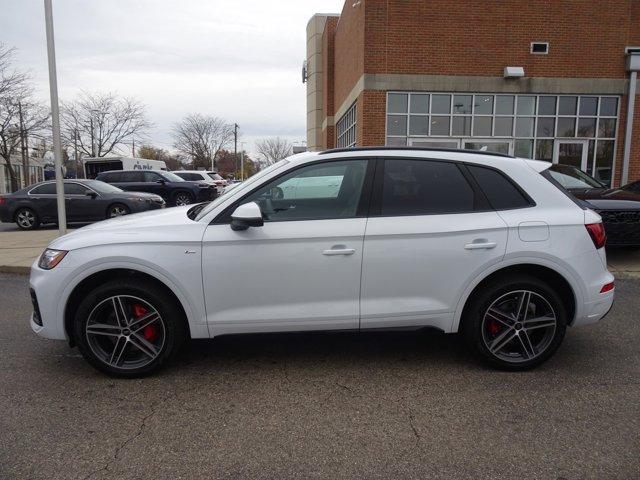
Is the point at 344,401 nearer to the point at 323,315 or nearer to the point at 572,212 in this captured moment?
the point at 323,315

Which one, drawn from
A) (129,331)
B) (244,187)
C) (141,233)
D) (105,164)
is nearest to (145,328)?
(129,331)

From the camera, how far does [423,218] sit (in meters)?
3.67

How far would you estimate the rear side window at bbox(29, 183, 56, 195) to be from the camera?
575 inches

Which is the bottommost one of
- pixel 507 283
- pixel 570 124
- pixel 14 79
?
pixel 507 283

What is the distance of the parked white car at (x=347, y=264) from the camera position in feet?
11.6

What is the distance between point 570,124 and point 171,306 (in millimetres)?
16927

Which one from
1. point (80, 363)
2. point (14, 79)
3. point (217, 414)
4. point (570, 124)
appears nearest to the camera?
point (217, 414)

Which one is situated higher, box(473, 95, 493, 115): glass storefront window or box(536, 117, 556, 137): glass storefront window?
box(473, 95, 493, 115): glass storefront window

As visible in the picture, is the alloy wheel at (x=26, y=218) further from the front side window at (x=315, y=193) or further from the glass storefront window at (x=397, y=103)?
the front side window at (x=315, y=193)

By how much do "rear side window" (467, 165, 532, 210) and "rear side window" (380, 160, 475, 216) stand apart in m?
0.12

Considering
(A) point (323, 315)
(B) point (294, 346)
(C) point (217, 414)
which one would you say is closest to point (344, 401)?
(A) point (323, 315)

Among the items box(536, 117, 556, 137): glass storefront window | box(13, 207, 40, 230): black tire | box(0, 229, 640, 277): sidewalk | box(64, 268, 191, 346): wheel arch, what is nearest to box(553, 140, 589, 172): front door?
box(536, 117, 556, 137): glass storefront window

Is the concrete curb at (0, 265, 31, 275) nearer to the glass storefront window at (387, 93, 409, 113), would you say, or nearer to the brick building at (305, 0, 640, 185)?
the brick building at (305, 0, 640, 185)

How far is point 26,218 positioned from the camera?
1452cm
